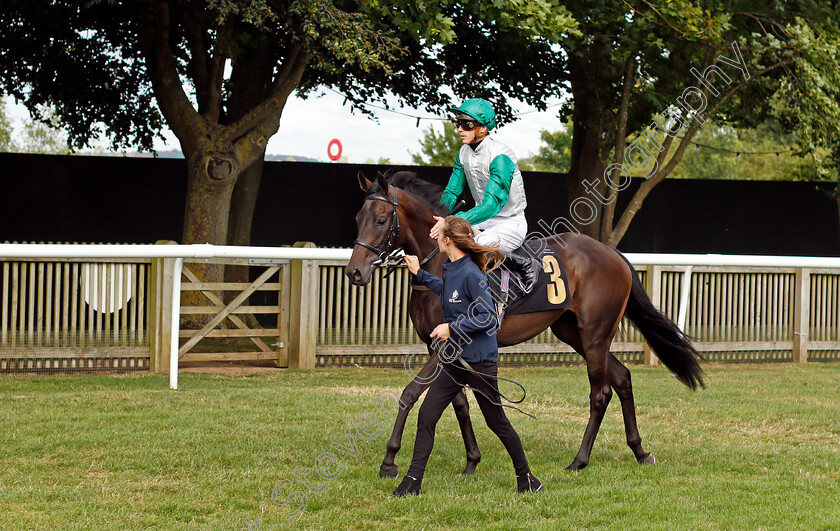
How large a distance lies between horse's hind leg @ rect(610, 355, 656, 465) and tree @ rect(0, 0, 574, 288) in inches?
188

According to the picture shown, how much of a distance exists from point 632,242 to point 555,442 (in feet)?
35.3

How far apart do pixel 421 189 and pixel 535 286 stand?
3.06ft

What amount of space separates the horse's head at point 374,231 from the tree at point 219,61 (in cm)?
452

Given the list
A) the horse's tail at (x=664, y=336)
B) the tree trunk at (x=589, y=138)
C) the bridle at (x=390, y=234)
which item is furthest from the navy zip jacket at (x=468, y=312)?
the tree trunk at (x=589, y=138)

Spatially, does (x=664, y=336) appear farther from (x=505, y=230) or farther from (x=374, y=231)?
(x=374, y=231)

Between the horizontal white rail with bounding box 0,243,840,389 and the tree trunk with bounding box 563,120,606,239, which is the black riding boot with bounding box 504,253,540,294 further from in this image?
the tree trunk with bounding box 563,120,606,239

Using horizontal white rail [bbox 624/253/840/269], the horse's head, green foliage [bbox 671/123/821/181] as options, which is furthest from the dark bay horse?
green foliage [bbox 671/123/821/181]

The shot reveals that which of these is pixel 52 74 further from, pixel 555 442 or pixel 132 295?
pixel 555 442

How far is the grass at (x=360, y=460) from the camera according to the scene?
14.3ft

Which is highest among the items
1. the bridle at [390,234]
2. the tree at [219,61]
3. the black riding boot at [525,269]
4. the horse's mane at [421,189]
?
the tree at [219,61]

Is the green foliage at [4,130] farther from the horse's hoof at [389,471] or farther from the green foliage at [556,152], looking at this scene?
the horse's hoof at [389,471]

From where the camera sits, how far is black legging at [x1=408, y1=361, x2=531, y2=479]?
15.5 ft

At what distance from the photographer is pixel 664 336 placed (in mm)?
6406

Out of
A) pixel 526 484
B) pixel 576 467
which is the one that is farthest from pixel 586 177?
pixel 526 484
